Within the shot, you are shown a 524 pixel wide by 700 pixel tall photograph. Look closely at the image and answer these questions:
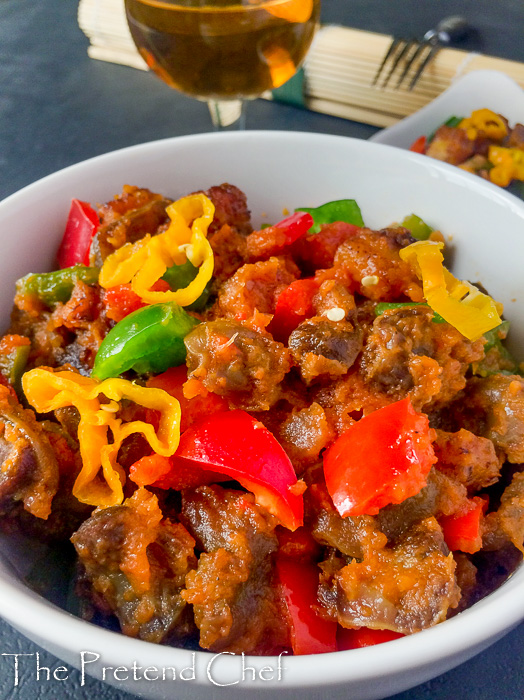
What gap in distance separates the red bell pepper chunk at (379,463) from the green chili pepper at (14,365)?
987 millimetres

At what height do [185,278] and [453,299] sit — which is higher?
[453,299]

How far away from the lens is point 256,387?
1.64 meters

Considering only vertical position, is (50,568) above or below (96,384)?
below

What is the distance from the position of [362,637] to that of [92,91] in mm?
4303

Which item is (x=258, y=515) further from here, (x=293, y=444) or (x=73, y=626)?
(x=73, y=626)

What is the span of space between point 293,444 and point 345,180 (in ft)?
4.37

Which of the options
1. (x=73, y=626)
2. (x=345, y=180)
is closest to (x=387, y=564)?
(x=73, y=626)

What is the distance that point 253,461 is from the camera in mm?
1545

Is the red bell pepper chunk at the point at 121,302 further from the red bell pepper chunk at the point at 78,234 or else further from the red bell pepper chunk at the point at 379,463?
the red bell pepper chunk at the point at 379,463

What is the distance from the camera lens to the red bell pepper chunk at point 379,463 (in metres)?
1.47

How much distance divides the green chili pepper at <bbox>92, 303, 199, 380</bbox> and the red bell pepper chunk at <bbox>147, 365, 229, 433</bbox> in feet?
0.13

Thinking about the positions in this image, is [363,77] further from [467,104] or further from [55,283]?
[55,283]

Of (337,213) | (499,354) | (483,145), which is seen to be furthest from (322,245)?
(483,145)

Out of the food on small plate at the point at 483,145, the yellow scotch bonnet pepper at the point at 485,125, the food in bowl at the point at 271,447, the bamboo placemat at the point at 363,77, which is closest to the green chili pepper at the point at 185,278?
the food in bowl at the point at 271,447
